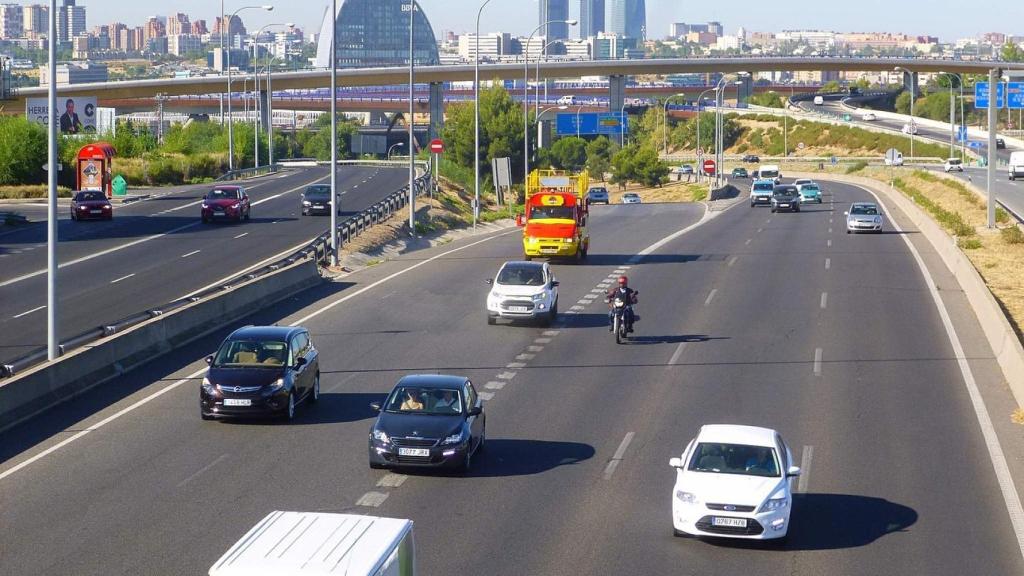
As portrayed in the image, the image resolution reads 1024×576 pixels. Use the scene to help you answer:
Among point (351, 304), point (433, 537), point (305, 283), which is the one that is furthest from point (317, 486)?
point (305, 283)

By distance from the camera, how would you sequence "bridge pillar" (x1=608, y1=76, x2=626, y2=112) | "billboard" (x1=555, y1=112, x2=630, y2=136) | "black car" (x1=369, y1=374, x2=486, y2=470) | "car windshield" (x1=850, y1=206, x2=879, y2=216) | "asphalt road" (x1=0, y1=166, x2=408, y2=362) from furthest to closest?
"bridge pillar" (x1=608, y1=76, x2=626, y2=112) → "billboard" (x1=555, y1=112, x2=630, y2=136) → "car windshield" (x1=850, y1=206, x2=879, y2=216) → "asphalt road" (x1=0, y1=166, x2=408, y2=362) → "black car" (x1=369, y1=374, x2=486, y2=470)

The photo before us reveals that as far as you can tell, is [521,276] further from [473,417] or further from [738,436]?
[738,436]

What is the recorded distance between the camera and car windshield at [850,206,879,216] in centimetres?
5916

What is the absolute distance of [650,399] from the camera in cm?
2425

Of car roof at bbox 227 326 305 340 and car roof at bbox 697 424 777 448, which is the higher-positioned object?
car roof at bbox 227 326 305 340

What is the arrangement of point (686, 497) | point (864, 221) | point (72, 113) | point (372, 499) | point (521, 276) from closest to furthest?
1. point (686, 497)
2. point (372, 499)
3. point (521, 276)
4. point (864, 221)
5. point (72, 113)

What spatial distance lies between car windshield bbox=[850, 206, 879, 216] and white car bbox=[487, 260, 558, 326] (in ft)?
96.3

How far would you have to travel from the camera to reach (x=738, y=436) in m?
16.9

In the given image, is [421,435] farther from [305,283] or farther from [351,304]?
[305,283]

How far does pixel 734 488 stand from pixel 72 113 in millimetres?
93099

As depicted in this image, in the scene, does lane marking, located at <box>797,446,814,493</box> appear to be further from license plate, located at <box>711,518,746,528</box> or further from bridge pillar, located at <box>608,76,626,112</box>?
bridge pillar, located at <box>608,76,626,112</box>

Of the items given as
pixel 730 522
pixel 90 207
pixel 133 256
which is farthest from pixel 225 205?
pixel 730 522

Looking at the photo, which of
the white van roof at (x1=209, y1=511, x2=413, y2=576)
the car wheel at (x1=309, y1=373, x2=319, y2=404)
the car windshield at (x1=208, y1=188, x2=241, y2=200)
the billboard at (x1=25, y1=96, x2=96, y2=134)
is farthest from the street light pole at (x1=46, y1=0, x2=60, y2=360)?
the billboard at (x1=25, y1=96, x2=96, y2=134)

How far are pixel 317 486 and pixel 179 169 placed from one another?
78.9 metres
